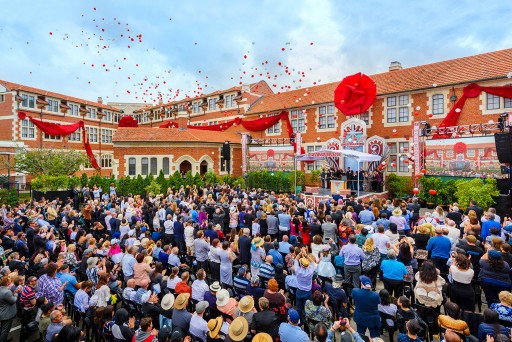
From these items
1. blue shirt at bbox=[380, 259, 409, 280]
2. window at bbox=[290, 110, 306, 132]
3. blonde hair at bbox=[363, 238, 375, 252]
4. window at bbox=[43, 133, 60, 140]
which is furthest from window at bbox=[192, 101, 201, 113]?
blue shirt at bbox=[380, 259, 409, 280]

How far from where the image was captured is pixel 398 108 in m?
22.0

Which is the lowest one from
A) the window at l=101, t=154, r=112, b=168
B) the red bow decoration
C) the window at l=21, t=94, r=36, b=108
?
the window at l=101, t=154, r=112, b=168

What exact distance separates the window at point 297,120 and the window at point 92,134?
86.2 feet

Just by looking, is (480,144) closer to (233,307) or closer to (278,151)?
(278,151)

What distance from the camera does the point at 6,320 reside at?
18.9 ft

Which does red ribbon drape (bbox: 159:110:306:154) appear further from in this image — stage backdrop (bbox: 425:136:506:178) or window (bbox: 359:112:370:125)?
stage backdrop (bbox: 425:136:506:178)

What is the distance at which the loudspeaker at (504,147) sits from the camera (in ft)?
44.4

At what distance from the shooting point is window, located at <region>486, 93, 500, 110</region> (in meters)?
17.8

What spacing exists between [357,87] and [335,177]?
6.97m

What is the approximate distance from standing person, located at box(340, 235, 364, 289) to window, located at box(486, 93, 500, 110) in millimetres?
17067

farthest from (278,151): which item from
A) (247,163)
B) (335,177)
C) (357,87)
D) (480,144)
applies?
(480,144)

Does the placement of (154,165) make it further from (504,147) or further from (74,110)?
(504,147)

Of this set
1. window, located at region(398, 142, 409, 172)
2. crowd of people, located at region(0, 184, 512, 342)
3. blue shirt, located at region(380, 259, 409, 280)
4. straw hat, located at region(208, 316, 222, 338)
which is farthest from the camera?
window, located at region(398, 142, 409, 172)

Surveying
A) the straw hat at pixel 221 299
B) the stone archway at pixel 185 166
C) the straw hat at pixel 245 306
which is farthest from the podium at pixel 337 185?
the straw hat at pixel 245 306
